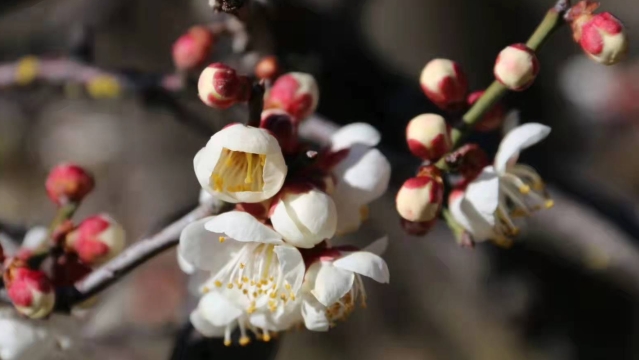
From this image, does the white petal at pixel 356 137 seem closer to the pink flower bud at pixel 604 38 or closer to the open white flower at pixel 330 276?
the open white flower at pixel 330 276

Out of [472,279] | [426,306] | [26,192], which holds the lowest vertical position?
[26,192]

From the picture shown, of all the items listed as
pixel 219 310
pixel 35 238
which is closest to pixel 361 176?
pixel 219 310

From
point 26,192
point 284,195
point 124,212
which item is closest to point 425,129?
point 284,195

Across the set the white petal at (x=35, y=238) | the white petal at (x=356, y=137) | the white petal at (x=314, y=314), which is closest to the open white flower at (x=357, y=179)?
the white petal at (x=356, y=137)

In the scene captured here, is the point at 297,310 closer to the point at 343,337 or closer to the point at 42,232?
the point at 42,232

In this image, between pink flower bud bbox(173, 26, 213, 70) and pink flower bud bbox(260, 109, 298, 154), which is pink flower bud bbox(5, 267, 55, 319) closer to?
pink flower bud bbox(260, 109, 298, 154)

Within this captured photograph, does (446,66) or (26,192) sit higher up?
(446,66)
